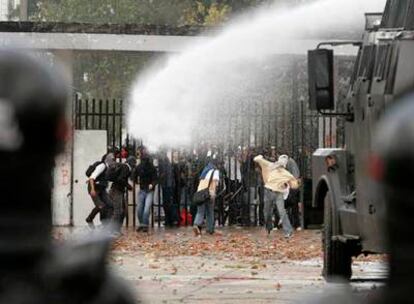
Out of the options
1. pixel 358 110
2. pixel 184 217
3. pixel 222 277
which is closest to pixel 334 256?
pixel 358 110

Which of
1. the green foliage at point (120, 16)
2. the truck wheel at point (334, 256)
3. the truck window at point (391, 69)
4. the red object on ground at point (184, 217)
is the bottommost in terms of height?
the truck wheel at point (334, 256)

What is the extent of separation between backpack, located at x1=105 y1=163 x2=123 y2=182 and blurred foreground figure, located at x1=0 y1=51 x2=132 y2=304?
1951 cm

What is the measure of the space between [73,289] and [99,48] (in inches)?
861

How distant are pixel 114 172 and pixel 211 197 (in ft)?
6.16

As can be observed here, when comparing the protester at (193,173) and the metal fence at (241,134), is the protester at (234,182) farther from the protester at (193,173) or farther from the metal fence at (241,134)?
the protester at (193,173)

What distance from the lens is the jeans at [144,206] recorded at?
2353 centimetres

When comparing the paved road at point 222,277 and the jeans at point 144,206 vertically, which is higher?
the jeans at point 144,206

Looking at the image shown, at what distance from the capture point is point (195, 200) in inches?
893

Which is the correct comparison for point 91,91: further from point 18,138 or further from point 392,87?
point 18,138

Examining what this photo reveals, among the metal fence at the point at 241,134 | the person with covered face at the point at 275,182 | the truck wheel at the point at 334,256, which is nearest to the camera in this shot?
the truck wheel at the point at 334,256

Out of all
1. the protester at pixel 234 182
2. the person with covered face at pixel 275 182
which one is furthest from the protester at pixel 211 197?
the protester at pixel 234 182

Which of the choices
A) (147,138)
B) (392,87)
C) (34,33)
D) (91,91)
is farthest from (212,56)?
(91,91)

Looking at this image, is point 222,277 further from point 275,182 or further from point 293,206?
point 293,206

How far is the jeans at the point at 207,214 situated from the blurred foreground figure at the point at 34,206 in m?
20.2
